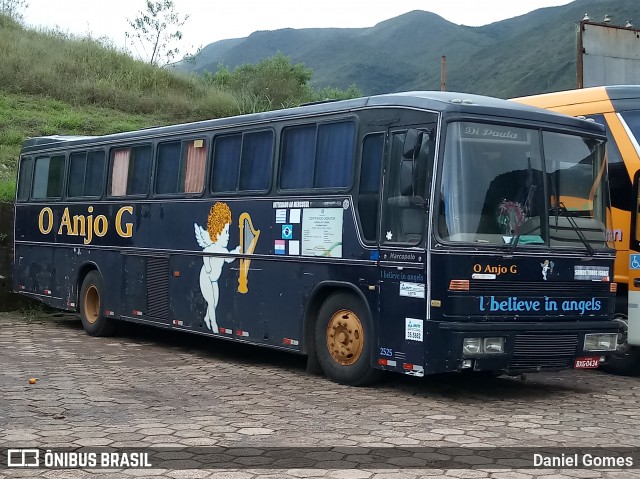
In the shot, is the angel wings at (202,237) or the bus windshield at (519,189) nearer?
the bus windshield at (519,189)

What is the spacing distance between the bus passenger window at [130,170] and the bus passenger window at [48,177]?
6.30 ft

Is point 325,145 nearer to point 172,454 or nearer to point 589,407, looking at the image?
point 589,407

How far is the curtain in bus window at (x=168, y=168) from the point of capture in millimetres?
13789

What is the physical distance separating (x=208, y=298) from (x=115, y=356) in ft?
4.90

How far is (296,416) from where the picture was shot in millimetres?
8531

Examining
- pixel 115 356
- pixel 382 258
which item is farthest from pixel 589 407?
pixel 115 356

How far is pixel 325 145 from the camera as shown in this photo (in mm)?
11000

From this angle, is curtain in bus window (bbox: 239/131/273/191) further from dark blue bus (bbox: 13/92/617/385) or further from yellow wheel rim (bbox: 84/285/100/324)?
yellow wheel rim (bbox: 84/285/100/324)

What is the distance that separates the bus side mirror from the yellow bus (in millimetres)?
2939

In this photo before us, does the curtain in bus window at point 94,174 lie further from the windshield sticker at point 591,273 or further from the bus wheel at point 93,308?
the windshield sticker at point 591,273

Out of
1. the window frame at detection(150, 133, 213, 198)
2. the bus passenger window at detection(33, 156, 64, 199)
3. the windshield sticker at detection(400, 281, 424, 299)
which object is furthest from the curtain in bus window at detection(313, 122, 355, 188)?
the bus passenger window at detection(33, 156, 64, 199)

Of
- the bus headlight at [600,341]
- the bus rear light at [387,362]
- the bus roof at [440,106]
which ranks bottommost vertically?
the bus rear light at [387,362]

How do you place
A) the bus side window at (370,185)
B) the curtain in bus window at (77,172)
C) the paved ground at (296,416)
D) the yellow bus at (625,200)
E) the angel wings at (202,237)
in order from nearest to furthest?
1. the paved ground at (296,416)
2. the bus side window at (370,185)
3. the yellow bus at (625,200)
4. the angel wings at (202,237)
5. the curtain in bus window at (77,172)

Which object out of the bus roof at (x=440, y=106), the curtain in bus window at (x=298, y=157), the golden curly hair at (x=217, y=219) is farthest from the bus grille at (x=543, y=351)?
the golden curly hair at (x=217, y=219)
